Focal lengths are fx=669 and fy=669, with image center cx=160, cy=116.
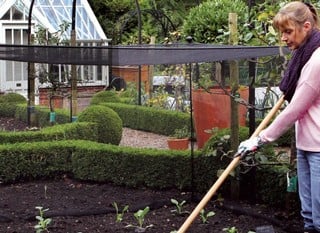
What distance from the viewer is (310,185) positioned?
3492 mm

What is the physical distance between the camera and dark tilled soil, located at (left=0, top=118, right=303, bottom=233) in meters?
5.18

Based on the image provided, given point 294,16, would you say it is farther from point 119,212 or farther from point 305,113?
point 119,212

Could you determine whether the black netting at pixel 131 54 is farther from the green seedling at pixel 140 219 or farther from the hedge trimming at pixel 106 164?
the hedge trimming at pixel 106 164

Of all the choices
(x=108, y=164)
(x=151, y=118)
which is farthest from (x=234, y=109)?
(x=151, y=118)

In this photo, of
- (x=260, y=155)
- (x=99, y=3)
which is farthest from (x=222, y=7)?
(x=99, y=3)

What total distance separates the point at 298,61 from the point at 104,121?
18.8ft

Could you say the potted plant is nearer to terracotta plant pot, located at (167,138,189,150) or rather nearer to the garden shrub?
terracotta plant pot, located at (167,138,189,150)

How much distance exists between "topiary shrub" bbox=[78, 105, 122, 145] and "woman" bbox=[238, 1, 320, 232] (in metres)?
5.59

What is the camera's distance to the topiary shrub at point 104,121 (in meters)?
8.85

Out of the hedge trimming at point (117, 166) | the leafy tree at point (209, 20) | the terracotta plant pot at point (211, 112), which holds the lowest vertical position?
the hedge trimming at point (117, 166)

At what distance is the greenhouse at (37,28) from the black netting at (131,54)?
28.0 feet

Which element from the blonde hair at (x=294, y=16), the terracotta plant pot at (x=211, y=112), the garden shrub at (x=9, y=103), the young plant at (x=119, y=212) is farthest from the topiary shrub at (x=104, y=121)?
the blonde hair at (x=294, y=16)

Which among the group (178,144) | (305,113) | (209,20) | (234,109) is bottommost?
(178,144)

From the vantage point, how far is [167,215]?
5.59m
